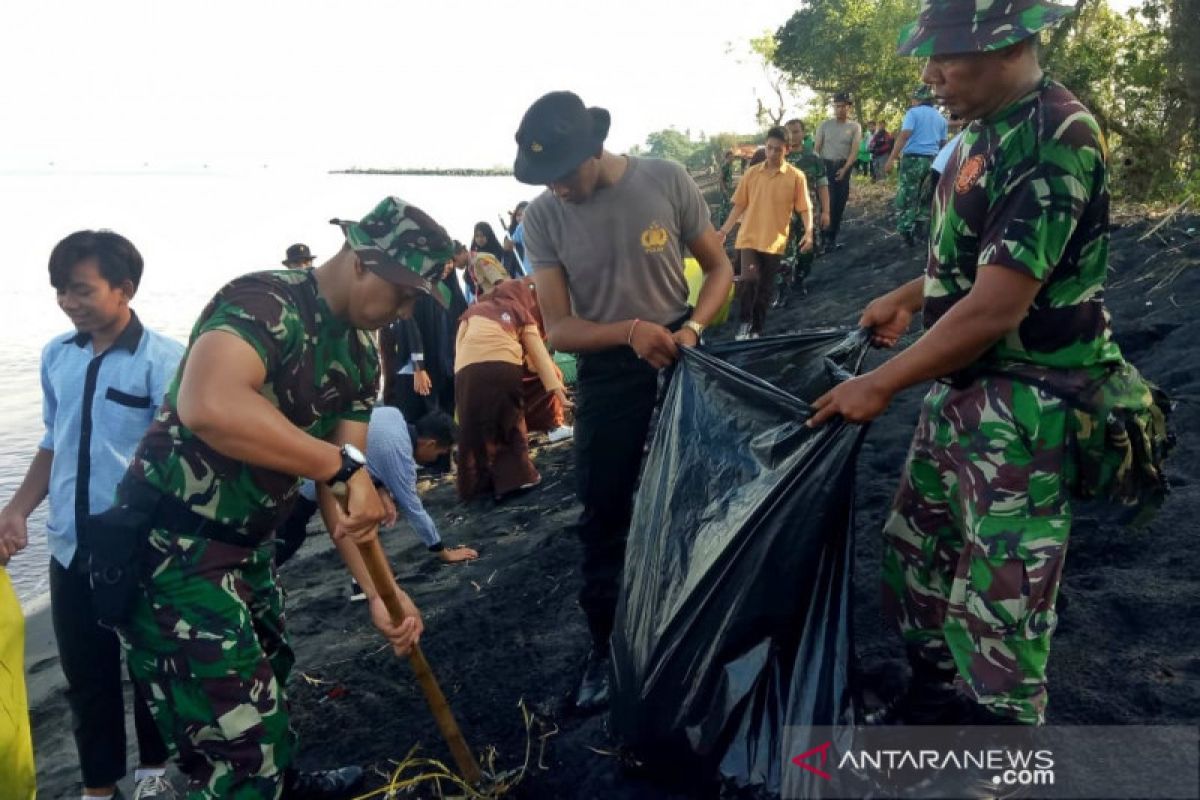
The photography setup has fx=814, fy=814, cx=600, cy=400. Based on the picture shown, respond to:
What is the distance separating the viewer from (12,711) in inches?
84.4

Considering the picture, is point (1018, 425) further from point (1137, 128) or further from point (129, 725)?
point (1137, 128)

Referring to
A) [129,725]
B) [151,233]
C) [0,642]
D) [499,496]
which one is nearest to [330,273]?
[0,642]

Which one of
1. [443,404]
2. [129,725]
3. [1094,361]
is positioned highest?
[1094,361]

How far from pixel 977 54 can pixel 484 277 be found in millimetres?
4830

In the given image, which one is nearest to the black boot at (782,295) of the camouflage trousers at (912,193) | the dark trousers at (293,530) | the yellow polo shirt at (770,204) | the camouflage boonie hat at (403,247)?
the camouflage trousers at (912,193)

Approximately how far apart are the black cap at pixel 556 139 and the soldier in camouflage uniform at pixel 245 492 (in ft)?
1.86

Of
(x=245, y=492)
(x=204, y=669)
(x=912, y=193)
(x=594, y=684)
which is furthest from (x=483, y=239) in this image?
(x=204, y=669)

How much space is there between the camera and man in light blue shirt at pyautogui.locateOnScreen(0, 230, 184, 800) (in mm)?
2279

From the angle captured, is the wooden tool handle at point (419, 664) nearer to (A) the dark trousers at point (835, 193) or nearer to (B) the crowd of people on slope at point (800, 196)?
(B) the crowd of people on slope at point (800, 196)

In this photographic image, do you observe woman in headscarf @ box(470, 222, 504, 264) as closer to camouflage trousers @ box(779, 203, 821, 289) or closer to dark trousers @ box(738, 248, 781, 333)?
dark trousers @ box(738, 248, 781, 333)

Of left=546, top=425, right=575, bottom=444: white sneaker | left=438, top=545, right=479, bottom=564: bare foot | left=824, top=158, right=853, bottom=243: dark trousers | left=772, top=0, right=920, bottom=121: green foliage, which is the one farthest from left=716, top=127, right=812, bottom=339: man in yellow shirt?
left=772, top=0, right=920, bottom=121: green foliage

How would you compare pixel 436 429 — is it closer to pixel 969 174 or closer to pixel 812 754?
pixel 812 754

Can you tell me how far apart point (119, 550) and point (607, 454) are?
129cm

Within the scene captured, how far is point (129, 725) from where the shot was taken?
343 centimetres
